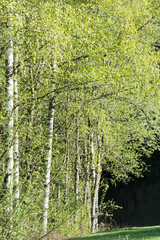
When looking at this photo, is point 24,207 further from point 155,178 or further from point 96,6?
point 155,178

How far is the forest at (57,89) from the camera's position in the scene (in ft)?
30.1

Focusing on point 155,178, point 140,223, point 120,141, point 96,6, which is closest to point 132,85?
point 96,6

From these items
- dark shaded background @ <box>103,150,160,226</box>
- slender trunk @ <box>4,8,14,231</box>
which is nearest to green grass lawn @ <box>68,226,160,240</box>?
slender trunk @ <box>4,8,14,231</box>

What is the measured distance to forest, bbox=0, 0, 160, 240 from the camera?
9.17 metres

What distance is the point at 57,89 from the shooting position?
36.6 feet

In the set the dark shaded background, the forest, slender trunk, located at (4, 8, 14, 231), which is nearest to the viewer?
slender trunk, located at (4, 8, 14, 231)

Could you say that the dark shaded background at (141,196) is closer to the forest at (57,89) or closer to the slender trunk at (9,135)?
the forest at (57,89)

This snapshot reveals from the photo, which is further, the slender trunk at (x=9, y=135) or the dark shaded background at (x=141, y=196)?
the dark shaded background at (x=141, y=196)

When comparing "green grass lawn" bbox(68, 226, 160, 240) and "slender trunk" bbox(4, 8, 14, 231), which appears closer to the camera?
"slender trunk" bbox(4, 8, 14, 231)

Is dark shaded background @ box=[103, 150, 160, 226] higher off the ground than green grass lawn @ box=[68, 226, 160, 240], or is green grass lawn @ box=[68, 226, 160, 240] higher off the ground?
dark shaded background @ box=[103, 150, 160, 226]

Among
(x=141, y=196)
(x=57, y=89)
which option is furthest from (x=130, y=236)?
(x=141, y=196)

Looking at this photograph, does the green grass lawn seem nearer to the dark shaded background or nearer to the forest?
the forest

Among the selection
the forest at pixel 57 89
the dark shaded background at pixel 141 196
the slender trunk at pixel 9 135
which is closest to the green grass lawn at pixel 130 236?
the forest at pixel 57 89

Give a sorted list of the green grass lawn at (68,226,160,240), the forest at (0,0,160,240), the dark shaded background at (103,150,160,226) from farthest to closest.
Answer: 1. the dark shaded background at (103,150,160,226)
2. the green grass lawn at (68,226,160,240)
3. the forest at (0,0,160,240)
